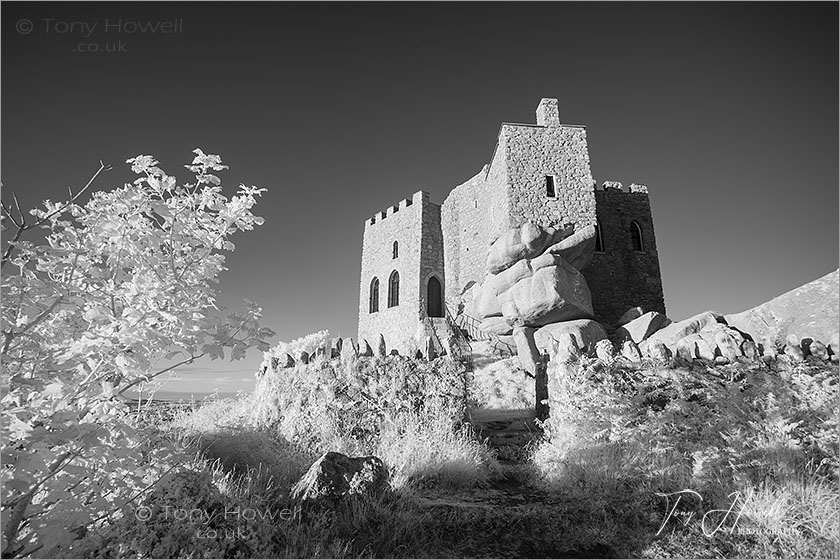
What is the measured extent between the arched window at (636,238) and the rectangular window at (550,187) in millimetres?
4257

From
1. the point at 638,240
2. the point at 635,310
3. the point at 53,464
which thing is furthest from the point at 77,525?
the point at 638,240

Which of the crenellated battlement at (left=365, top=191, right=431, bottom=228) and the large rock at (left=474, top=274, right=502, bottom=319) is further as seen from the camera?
the crenellated battlement at (left=365, top=191, right=431, bottom=228)

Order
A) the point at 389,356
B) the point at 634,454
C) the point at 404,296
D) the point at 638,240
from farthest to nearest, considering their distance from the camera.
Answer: the point at 404,296
the point at 638,240
the point at 389,356
the point at 634,454

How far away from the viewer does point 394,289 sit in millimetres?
19656

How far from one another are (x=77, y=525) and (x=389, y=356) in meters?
4.35

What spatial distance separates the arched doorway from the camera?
60.3ft

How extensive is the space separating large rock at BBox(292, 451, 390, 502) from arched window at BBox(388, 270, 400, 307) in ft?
49.2

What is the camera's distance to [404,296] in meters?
18.7

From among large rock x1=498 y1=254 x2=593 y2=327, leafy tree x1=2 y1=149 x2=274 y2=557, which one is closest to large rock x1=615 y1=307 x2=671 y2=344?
large rock x1=498 y1=254 x2=593 y2=327

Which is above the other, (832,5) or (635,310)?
(832,5)

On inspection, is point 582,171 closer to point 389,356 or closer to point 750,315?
point 750,315

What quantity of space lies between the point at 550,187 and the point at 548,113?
3.32 m

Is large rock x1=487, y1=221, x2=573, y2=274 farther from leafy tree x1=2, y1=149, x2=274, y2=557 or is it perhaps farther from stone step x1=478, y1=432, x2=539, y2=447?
leafy tree x1=2, y1=149, x2=274, y2=557
